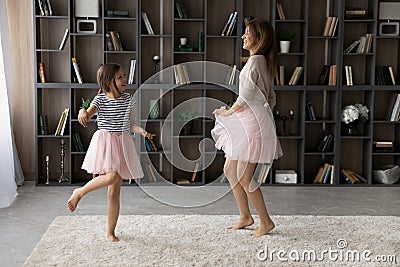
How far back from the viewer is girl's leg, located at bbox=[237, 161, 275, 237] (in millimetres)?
4238

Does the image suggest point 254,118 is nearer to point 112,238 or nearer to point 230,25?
point 112,238

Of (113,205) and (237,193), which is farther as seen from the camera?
(237,193)

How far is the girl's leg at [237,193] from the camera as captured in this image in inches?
169

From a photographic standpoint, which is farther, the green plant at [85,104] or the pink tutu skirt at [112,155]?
the green plant at [85,104]

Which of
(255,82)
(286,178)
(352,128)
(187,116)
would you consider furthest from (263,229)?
(352,128)

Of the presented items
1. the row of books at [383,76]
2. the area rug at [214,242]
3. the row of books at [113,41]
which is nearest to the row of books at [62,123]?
the row of books at [113,41]

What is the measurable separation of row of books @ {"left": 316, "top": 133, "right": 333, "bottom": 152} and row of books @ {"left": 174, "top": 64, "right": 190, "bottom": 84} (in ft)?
5.00

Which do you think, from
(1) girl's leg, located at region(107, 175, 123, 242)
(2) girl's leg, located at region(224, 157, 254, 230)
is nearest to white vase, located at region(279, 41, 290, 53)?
(2) girl's leg, located at region(224, 157, 254, 230)

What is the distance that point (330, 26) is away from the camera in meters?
6.24

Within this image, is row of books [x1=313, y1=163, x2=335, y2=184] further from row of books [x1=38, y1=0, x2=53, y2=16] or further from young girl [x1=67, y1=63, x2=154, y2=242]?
row of books [x1=38, y1=0, x2=53, y2=16]

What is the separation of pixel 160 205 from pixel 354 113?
2255mm

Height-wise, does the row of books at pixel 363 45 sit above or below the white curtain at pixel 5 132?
above

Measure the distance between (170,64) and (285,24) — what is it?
1.27m

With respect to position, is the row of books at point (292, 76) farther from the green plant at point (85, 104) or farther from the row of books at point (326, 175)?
the green plant at point (85, 104)
